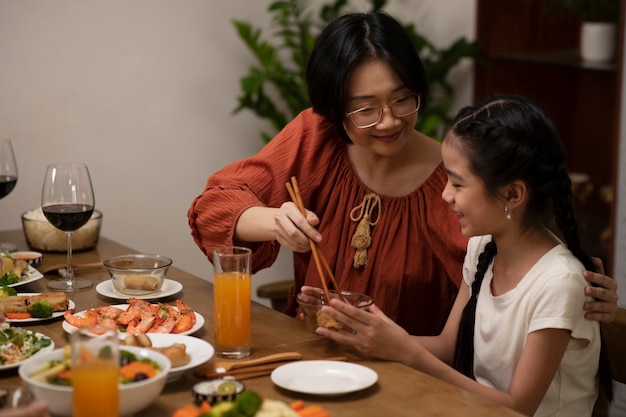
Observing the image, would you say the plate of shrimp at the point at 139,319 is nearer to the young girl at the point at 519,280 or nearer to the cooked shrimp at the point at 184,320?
the cooked shrimp at the point at 184,320

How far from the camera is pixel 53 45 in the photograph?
3.54 meters

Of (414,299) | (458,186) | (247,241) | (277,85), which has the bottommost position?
(414,299)

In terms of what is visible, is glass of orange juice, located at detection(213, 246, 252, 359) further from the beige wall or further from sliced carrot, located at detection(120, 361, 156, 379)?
the beige wall

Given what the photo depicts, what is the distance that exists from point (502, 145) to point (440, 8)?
8.21 feet

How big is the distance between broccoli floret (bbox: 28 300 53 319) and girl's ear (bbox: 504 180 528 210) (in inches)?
39.2

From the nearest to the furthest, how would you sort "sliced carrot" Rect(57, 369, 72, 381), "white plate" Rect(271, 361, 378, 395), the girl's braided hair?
"sliced carrot" Rect(57, 369, 72, 381), "white plate" Rect(271, 361, 378, 395), the girl's braided hair

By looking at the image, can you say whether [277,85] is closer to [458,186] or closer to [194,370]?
[458,186]

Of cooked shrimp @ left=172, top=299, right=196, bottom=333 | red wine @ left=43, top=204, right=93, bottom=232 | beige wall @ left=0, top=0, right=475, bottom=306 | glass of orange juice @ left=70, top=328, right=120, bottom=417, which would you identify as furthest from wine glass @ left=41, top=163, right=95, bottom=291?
beige wall @ left=0, top=0, right=475, bottom=306

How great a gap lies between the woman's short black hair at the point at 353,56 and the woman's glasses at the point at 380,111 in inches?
1.3

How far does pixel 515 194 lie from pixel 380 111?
495mm

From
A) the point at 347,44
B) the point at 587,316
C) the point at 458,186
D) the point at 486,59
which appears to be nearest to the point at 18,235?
the point at 347,44

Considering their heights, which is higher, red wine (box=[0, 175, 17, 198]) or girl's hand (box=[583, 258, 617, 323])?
red wine (box=[0, 175, 17, 198])

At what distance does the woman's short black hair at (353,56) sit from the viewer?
2.19 m

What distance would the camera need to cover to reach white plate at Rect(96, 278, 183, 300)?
207 centimetres
